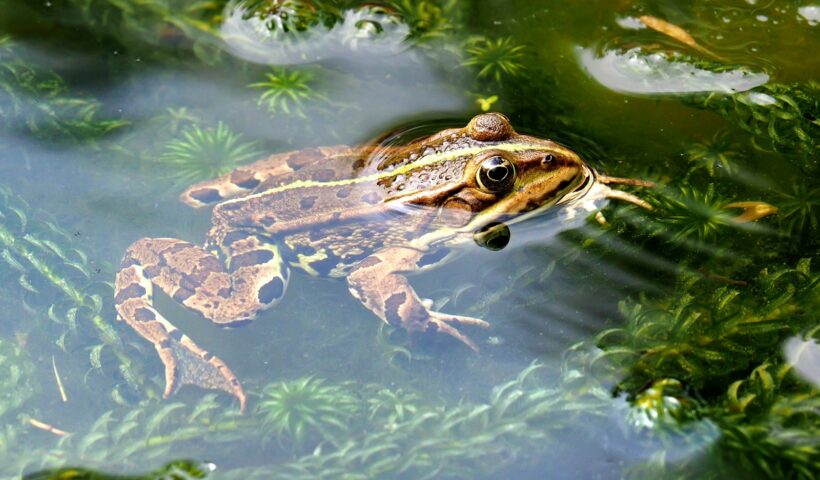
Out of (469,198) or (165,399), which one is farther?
(469,198)

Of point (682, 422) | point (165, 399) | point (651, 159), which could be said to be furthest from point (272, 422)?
point (651, 159)

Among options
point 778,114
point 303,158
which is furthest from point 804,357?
point 303,158

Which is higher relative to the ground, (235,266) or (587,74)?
(587,74)

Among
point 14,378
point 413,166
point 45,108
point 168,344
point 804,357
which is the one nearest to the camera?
point 804,357

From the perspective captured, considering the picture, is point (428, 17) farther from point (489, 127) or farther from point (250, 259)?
point (250, 259)

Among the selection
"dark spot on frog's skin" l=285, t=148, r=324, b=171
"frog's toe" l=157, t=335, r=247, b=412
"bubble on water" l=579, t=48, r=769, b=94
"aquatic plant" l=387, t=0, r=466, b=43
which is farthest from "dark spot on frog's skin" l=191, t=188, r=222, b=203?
"bubble on water" l=579, t=48, r=769, b=94

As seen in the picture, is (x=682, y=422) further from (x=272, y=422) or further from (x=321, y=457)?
(x=272, y=422)

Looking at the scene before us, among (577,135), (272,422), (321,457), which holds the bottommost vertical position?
(321,457)

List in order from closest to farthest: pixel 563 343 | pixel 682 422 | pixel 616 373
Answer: pixel 682 422 → pixel 616 373 → pixel 563 343
